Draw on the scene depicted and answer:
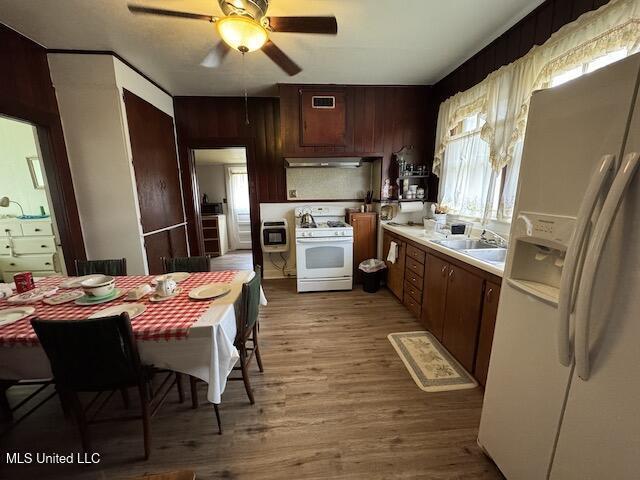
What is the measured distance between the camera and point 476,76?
2.51 m

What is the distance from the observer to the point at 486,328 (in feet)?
5.38

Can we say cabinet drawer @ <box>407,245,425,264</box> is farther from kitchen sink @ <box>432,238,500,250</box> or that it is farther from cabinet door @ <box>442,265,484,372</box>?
cabinet door @ <box>442,265,484,372</box>

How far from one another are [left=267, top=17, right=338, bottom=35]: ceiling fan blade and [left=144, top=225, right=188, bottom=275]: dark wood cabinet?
241cm

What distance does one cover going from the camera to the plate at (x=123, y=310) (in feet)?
4.29

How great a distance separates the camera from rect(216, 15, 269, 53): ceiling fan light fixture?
4.69 feet

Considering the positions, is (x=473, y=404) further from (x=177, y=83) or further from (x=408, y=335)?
(x=177, y=83)

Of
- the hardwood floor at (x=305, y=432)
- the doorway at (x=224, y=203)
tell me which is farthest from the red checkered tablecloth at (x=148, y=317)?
the doorway at (x=224, y=203)

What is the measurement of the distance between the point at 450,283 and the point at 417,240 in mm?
603

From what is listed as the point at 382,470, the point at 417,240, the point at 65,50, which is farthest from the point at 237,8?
the point at 382,470

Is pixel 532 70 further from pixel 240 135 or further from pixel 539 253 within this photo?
A: pixel 240 135

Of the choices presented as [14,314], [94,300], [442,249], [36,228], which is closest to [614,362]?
[442,249]

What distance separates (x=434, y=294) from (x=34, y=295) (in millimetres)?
→ 2828

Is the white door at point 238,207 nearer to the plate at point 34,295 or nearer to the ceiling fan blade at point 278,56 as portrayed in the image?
the ceiling fan blade at point 278,56

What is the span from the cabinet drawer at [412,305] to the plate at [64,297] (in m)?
2.66
